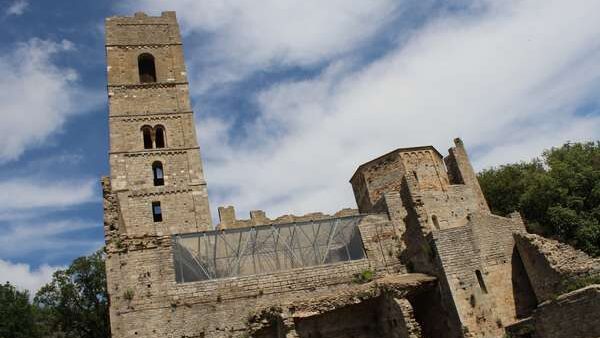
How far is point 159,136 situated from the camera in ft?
93.3

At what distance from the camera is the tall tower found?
25422mm

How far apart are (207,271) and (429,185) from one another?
1217cm

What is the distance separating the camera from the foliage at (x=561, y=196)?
2514cm

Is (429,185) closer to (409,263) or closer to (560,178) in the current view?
(409,263)

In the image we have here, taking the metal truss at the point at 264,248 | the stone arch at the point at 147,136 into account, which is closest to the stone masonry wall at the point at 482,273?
the metal truss at the point at 264,248

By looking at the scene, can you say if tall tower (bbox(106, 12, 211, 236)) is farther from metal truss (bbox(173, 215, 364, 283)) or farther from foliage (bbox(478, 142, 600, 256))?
foliage (bbox(478, 142, 600, 256))

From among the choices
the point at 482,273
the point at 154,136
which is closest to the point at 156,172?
the point at 154,136

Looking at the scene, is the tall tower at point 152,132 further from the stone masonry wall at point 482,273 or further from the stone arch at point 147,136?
the stone masonry wall at point 482,273

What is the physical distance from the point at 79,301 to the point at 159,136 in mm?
13577

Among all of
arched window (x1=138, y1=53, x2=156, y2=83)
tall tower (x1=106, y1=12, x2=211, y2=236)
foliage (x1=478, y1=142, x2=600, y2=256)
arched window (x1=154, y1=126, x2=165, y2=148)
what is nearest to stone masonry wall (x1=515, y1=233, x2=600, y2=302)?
foliage (x1=478, y1=142, x2=600, y2=256)

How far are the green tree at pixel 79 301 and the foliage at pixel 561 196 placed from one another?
88.1 ft

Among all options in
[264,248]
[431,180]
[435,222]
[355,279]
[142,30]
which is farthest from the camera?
[142,30]

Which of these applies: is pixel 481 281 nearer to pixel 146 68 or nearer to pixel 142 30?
pixel 146 68

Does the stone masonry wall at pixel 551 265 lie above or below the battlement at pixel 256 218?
below
